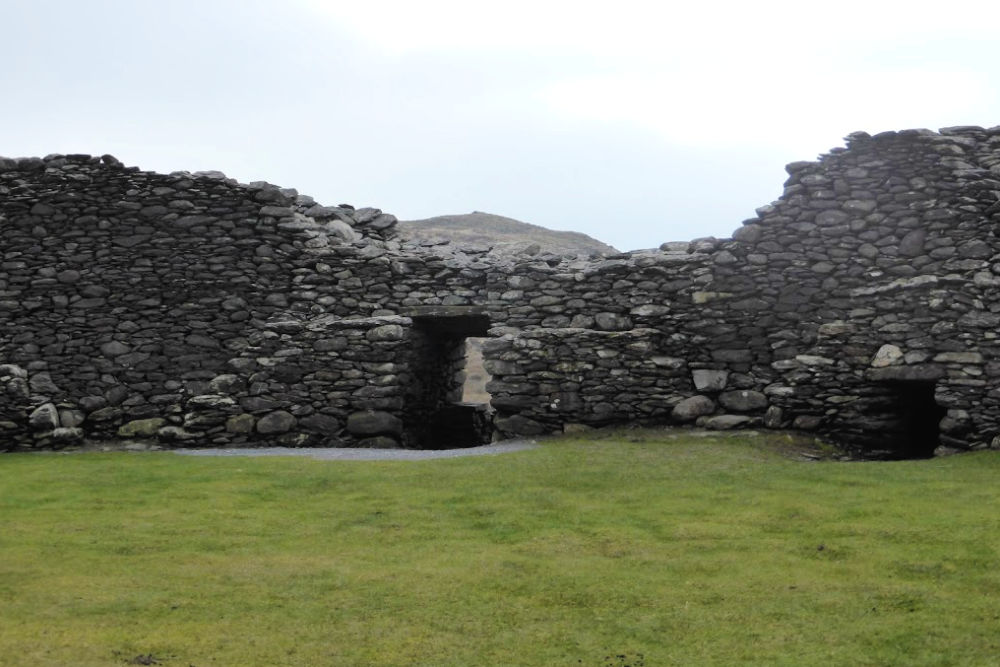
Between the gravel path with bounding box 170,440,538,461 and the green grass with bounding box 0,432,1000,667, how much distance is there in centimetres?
90

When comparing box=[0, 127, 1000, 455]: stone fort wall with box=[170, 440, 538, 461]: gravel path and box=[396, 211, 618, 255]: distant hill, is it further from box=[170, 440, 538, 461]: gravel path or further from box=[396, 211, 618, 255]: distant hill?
box=[396, 211, 618, 255]: distant hill

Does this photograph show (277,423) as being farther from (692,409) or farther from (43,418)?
(692,409)

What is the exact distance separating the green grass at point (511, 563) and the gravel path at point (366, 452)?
2.94 feet

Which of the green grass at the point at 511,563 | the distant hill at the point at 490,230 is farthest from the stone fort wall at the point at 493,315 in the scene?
the distant hill at the point at 490,230

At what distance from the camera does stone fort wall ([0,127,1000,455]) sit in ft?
48.8

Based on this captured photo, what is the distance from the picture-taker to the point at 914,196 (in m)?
15.2

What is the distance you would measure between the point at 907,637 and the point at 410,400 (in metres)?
11.1

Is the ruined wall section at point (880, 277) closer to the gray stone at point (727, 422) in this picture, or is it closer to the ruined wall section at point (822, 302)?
the ruined wall section at point (822, 302)

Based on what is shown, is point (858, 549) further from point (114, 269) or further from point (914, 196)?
point (114, 269)

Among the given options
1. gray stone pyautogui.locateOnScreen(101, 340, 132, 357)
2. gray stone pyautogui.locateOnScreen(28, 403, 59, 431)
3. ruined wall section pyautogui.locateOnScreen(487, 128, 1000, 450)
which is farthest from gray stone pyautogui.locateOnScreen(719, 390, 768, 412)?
gray stone pyautogui.locateOnScreen(28, 403, 59, 431)

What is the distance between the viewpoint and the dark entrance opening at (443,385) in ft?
55.5

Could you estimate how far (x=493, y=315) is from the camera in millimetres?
16391

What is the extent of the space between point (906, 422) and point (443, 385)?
7.66 metres

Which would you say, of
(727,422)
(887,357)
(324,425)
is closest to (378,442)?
(324,425)
